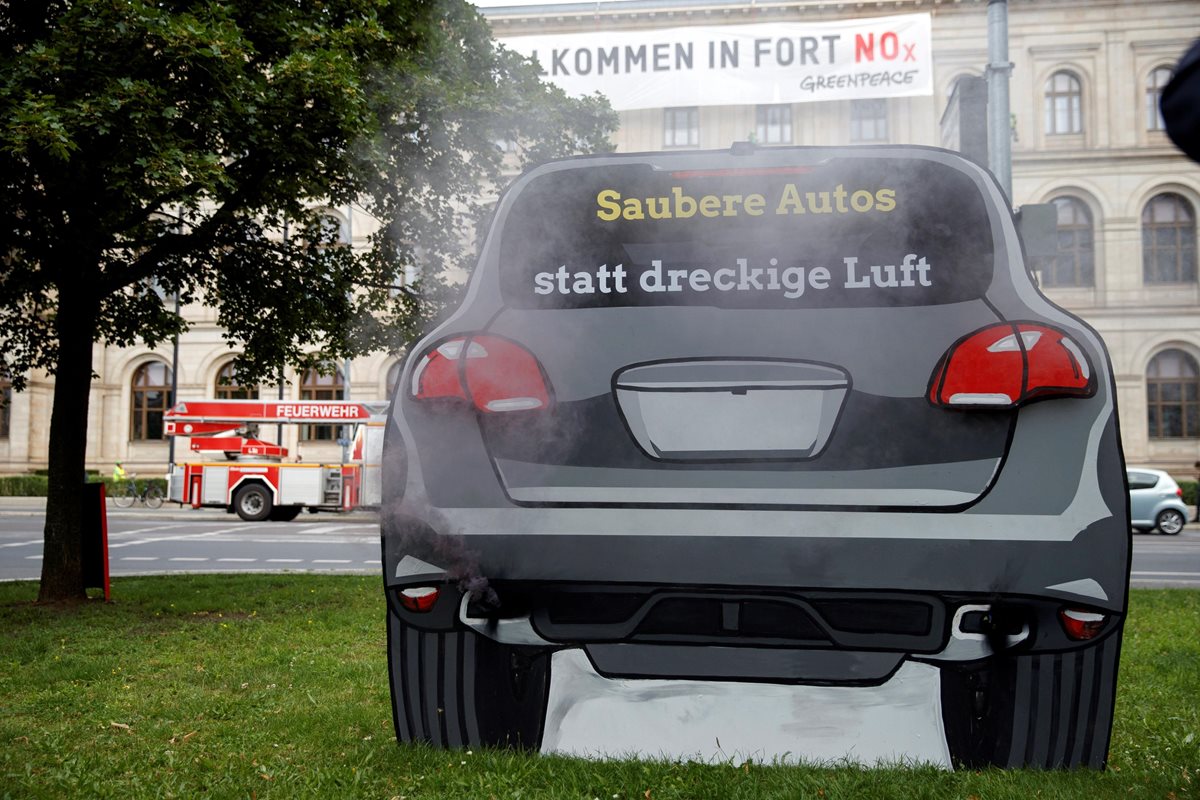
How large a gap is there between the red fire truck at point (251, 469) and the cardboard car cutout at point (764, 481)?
17.2 m

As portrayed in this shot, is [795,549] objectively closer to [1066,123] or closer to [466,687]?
[466,687]

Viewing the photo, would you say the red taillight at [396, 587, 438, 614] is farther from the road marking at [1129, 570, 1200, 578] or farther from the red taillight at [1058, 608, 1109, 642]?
the road marking at [1129, 570, 1200, 578]

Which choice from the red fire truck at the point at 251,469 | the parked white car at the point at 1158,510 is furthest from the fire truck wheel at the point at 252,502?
the parked white car at the point at 1158,510

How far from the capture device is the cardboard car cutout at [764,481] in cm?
218

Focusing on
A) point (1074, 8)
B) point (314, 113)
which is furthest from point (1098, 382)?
point (314, 113)

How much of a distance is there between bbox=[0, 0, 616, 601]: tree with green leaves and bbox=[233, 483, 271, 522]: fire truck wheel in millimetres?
11864

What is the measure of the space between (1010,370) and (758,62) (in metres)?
1.30

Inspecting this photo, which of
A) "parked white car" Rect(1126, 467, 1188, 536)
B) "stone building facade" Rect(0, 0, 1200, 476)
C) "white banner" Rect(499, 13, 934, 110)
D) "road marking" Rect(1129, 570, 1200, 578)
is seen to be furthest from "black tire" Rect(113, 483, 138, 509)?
"white banner" Rect(499, 13, 934, 110)

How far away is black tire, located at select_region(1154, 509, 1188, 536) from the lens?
16406mm

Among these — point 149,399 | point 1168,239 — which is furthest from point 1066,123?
point 149,399

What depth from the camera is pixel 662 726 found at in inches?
95.3

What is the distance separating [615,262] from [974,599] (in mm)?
1168

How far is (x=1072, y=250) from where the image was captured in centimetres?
320

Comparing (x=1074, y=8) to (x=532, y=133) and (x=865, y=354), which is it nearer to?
(x=865, y=354)
